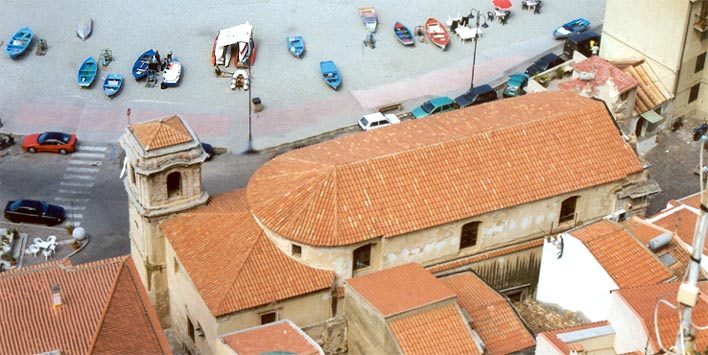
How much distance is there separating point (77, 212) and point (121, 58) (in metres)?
23.5

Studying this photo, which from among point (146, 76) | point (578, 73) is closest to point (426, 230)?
point (578, 73)

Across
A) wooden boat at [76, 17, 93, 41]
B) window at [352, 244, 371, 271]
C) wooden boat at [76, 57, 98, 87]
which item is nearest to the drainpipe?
window at [352, 244, 371, 271]

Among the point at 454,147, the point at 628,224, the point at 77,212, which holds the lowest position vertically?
the point at 77,212

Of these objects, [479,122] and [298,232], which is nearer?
[298,232]

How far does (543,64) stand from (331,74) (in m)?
18.4

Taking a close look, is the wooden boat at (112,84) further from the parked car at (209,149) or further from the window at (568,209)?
the window at (568,209)

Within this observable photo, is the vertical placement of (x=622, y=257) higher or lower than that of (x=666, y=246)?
higher

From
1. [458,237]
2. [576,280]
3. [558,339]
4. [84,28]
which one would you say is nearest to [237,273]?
[458,237]

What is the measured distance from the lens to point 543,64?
4050 inches

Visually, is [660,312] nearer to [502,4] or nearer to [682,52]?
[682,52]

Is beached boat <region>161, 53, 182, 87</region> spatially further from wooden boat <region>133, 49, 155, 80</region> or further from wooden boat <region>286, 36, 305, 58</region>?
wooden boat <region>286, 36, 305, 58</region>

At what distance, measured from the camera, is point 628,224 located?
71812 mm

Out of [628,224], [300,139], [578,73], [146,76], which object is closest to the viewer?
[628,224]

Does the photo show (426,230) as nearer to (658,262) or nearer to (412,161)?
(412,161)
